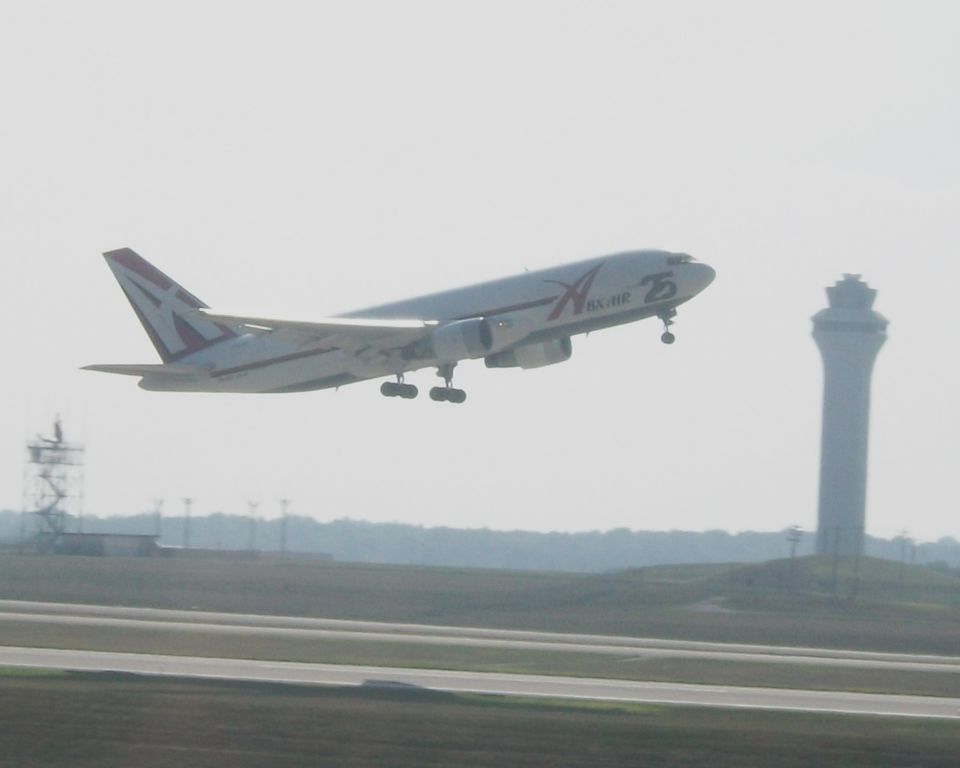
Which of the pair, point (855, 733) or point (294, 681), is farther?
point (294, 681)

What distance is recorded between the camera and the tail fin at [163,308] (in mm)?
55438

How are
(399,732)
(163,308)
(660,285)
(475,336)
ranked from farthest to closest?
(163,308) → (475,336) → (660,285) → (399,732)

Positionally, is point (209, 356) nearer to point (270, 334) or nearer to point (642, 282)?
point (270, 334)

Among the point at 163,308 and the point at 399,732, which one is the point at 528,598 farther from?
the point at 399,732

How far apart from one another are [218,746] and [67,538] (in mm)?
74251

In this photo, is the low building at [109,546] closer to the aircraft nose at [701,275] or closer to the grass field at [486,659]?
the grass field at [486,659]

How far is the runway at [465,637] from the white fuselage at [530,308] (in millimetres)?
9320

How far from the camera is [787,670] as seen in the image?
1825 inches

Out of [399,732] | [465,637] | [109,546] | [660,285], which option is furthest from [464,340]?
[109,546]

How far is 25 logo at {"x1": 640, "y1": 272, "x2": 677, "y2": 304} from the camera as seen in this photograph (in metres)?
47.7

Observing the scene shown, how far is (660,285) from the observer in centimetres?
4766

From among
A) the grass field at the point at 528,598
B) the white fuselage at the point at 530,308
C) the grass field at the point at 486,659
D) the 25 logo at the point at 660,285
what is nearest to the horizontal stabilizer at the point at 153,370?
the white fuselage at the point at 530,308

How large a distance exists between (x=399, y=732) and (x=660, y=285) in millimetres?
21899

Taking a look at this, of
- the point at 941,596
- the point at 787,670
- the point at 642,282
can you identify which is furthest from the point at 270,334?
the point at 941,596
